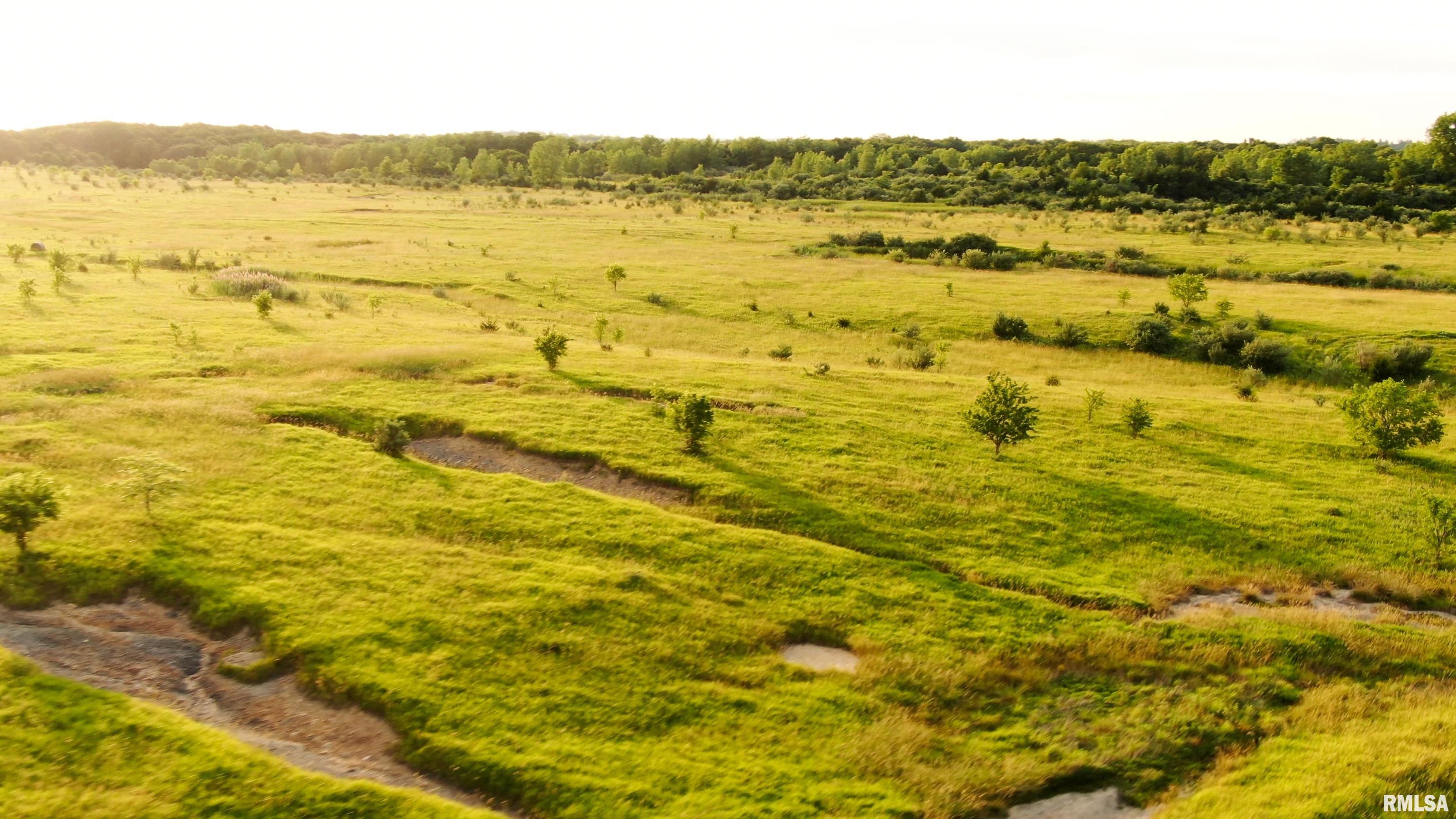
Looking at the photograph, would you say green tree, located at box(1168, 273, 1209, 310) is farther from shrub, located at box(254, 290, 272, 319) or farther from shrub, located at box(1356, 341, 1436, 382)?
shrub, located at box(254, 290, 272, 319)

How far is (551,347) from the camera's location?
111 feet

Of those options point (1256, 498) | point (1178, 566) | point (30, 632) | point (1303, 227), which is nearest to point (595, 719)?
point (30, 632)

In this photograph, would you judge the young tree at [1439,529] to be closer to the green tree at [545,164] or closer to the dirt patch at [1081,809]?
the dirt patch at [1081,809]

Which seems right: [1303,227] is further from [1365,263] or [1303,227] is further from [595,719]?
[595,719]

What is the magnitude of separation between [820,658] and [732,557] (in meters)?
3.82

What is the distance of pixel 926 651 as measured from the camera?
56.0 feet

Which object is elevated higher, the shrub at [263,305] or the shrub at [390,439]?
the shrub at [263,305]

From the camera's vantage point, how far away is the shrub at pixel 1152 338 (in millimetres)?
45938

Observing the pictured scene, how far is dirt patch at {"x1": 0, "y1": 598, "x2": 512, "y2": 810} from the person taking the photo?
13.3 meters

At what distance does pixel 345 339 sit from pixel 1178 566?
107 ft

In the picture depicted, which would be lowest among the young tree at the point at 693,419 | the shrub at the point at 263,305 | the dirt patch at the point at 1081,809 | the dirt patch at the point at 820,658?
the dirt patch at the point at 1081,809

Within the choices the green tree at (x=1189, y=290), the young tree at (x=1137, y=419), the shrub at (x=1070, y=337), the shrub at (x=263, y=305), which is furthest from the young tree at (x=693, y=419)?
the green tree at (x=1189, y=290)

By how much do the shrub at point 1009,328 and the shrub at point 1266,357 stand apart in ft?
34.7

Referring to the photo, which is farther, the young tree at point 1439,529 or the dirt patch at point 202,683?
the young tree at point 1439,529
